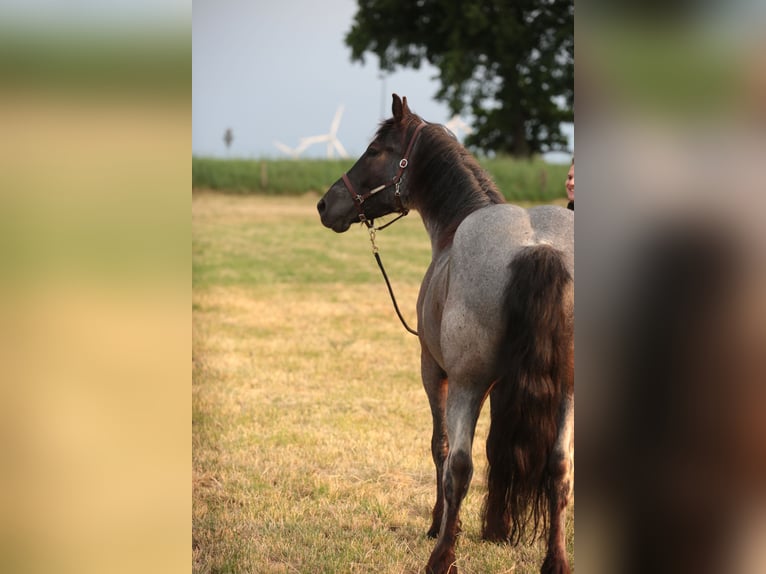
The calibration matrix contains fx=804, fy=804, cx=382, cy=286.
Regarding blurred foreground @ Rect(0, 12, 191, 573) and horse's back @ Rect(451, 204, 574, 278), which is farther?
horse's back @ Rect(451, 204, 574, 278)

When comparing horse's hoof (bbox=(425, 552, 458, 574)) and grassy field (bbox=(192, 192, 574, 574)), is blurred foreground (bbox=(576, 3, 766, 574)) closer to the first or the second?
horse's hoof (bbox=(425, 552, 458, 574))

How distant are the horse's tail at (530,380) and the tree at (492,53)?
2790cm

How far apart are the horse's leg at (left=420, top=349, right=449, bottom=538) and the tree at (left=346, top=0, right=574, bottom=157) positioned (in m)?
27.1

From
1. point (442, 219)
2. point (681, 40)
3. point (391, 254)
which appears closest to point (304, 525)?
point (442, 219)

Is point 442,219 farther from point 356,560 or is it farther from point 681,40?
point 681,40

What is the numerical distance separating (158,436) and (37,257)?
0.34m

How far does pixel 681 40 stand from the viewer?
3.02 feet

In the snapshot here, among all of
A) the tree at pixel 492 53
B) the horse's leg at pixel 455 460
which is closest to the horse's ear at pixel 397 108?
the horse's leg at pixel 455 460

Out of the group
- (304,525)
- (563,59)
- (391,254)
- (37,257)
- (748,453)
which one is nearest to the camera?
(748,453)

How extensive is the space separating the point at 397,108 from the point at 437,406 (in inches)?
55.6

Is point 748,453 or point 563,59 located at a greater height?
point 563,59

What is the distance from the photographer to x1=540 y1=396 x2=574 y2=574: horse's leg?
289 centimetres

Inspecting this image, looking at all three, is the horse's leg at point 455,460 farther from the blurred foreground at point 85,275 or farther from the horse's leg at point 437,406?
the blurred foreground at point 85,275

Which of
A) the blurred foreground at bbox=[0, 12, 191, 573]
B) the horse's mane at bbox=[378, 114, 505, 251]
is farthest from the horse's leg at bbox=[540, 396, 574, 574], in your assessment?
the blurred foreground at bbox=[0, 12, 191, 573]
